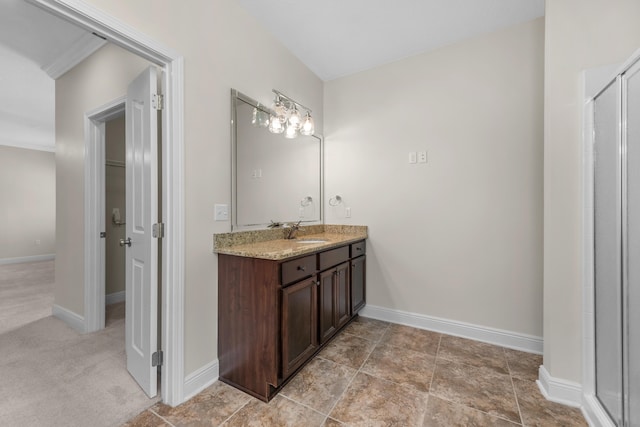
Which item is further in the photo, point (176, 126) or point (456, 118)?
point (456, 118)

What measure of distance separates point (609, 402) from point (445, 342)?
1041 mm

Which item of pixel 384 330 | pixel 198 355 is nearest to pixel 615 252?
pixel 384 330

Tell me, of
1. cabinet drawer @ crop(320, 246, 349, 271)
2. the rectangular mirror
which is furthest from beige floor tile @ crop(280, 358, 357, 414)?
the rectangular mirror

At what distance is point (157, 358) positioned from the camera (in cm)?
154

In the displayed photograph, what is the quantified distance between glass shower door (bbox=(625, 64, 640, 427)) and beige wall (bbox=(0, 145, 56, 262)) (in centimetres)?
798

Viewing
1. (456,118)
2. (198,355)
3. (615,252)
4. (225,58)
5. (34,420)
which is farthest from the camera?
(456,118)

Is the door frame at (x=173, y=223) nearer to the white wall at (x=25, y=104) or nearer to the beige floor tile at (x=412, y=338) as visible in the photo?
the beige floor tile at (x=412, y=338)

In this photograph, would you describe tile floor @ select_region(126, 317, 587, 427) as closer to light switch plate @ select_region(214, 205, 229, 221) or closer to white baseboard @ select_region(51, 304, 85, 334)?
light switch plate @ select_region(214, 205, 229, 221)

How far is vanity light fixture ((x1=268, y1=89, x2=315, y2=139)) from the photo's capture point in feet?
7.44

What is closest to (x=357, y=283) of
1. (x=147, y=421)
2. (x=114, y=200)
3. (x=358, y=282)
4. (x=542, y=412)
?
(x=358, y=282)

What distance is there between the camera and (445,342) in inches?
88.0

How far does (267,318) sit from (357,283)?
4.15 feet

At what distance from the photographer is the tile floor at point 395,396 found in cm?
137

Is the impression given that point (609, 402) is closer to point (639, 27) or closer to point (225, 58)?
point (639, 27)
